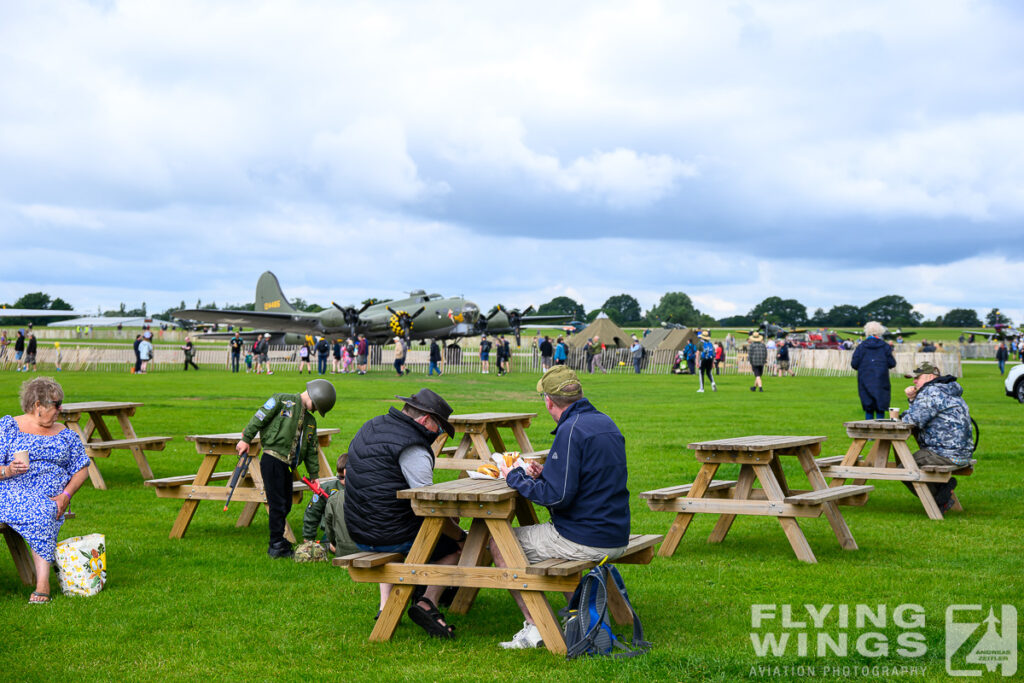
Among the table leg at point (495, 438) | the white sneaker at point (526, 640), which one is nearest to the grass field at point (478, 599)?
the white sneaker at point (526, 640)

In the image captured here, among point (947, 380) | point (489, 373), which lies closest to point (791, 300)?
point (489, 373)

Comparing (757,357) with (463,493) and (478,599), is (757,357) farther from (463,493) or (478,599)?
(463,493)

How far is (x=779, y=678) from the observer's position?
4.75m

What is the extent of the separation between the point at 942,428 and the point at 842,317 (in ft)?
650

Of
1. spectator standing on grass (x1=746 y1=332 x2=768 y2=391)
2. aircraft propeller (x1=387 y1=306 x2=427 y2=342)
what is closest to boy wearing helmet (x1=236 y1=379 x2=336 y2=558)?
spectator standing on grass (x1=746 y1=332 x2=768 y2=391)

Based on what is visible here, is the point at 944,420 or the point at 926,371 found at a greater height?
the point at 926,371

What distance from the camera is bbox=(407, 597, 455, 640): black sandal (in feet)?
18.3

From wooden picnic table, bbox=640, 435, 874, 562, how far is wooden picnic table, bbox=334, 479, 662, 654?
84.0 inches

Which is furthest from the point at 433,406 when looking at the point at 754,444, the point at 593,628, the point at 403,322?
the point at 403,322

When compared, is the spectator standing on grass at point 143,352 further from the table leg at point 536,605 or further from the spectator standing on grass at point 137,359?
the table leg at point 536,605

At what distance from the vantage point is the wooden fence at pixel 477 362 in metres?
44.3

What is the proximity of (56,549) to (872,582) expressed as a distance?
240 inches

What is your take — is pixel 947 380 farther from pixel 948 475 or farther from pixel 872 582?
pixel 872 582

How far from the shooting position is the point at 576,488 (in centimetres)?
516
